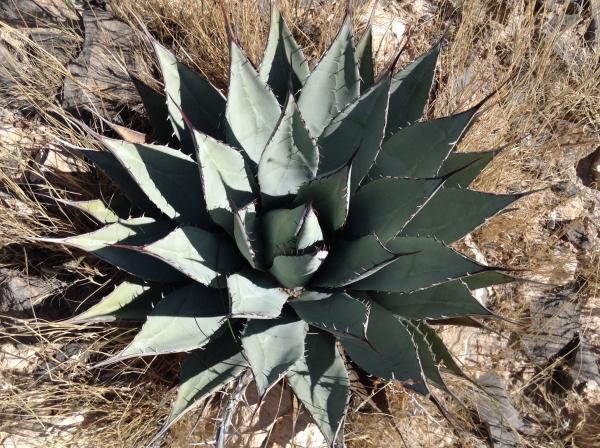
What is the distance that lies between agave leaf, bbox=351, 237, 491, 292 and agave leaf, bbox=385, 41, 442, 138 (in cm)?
36

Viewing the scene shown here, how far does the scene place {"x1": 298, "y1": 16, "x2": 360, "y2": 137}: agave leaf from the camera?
1415mm

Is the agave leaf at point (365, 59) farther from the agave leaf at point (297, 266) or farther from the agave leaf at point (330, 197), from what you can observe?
the agave leaf at point (297, 266)

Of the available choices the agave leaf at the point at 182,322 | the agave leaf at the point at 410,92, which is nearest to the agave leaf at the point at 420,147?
the agave leaf at the point at 410,92

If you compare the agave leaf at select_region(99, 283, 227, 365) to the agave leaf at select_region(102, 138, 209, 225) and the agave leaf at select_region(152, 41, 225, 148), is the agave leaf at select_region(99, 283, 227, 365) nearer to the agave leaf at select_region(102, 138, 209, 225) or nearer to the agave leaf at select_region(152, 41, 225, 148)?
the agave leaf at select_region(102, 138, 209, 225)

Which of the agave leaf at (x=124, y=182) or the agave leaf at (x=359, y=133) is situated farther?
the agave leaf at (x=124, y=182)

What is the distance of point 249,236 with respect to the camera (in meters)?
1.35

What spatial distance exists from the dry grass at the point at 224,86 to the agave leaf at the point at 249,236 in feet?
1.82

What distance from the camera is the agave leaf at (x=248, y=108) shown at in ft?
4.38

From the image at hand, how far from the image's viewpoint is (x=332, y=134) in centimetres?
141

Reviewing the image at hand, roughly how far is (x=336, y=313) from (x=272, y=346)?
175mm

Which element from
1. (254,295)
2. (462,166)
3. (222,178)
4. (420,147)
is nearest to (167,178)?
(222,178)

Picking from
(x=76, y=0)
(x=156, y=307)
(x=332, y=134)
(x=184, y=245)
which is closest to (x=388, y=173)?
(x=332, y=134)

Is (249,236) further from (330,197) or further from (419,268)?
(419,268)

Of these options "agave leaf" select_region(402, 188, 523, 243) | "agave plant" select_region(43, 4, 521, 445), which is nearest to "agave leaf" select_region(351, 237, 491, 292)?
"agave plant" select_region(43, 4, 521, 445)
